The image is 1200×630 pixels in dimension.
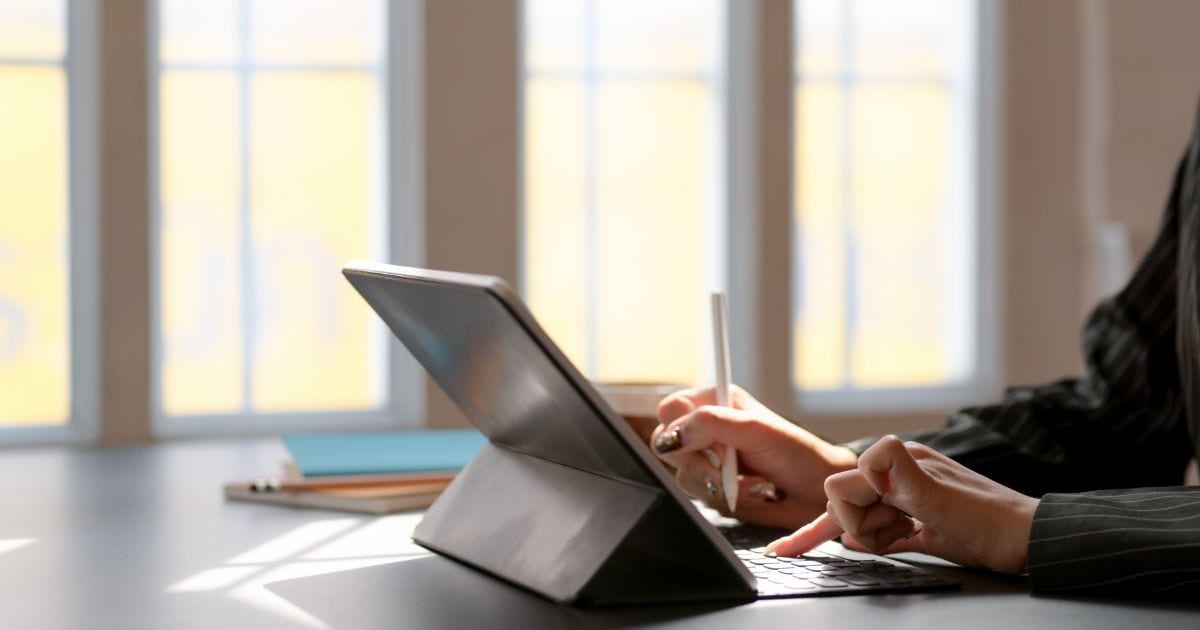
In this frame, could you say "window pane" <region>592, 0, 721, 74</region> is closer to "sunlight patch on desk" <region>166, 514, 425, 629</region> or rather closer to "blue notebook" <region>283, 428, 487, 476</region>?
"blue notebook" <region>283, 428, 487, 476</region>

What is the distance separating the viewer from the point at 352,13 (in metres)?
4.64

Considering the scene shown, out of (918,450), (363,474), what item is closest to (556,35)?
(363,474)

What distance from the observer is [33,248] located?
14.3ft

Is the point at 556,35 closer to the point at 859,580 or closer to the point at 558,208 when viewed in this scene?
the point at 558,208

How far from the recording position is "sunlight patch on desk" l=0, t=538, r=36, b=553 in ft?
3.91

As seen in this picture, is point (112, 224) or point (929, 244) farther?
point (929, 244)

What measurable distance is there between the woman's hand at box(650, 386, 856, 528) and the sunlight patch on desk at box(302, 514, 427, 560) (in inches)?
8.9

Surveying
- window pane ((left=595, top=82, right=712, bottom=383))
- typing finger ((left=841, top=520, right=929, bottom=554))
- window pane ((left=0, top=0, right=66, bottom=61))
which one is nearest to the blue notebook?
typing finger ((left=841, top=520, right=929, bottom=554))

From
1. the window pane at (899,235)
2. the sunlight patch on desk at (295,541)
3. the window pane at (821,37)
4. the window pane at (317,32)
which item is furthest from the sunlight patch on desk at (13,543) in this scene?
the window pane at (899,235)

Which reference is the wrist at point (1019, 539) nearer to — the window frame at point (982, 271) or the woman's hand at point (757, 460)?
the woman's hand at point (757, 460)

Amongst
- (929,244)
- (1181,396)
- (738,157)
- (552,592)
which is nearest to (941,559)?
(552,592)

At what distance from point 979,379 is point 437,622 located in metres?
4.83

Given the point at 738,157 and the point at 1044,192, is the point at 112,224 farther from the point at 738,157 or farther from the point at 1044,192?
the point at 1044,192

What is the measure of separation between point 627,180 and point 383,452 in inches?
133
